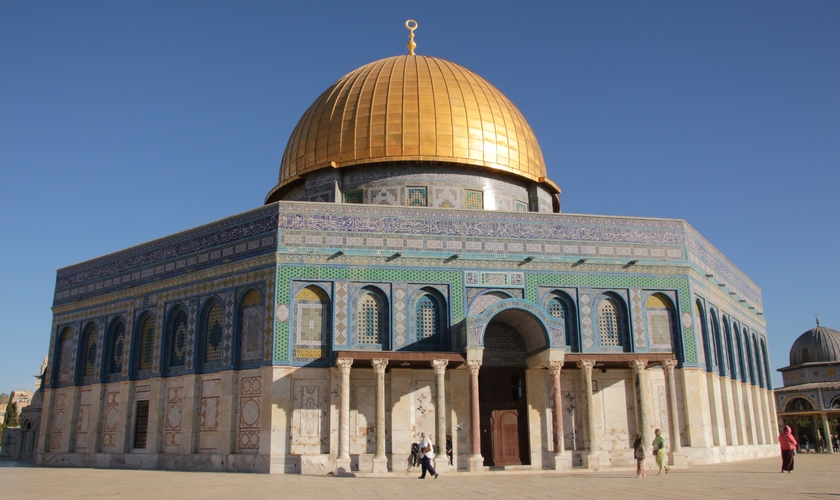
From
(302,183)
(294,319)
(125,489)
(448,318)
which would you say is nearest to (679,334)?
(448,318)

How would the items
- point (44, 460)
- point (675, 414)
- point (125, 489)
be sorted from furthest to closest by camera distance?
point (44, 460), point (675, 414), point (125, 489)

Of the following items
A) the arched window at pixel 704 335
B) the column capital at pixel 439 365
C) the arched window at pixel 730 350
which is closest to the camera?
the column capital at pixel 439 365

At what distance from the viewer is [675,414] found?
2034 centimetres

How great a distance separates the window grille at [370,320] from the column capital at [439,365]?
192 centimetres

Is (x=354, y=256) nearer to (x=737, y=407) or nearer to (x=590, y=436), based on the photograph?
(x=590, y=436)

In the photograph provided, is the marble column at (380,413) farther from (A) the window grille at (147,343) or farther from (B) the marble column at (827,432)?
(B) the marble column at (827,432)

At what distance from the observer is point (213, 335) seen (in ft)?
70.4

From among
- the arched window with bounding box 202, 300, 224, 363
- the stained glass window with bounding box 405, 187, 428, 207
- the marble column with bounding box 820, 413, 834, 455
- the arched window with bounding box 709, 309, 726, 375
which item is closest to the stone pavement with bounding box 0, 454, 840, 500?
the arched window with bounding box 202, 300, 224, 363

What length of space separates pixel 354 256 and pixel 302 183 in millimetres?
6334

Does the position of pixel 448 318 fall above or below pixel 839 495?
above

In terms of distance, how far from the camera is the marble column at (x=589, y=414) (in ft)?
63.3

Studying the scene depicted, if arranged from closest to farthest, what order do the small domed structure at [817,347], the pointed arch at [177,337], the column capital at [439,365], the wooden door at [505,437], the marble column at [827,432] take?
the column capital at [439,365], the wooden door at [505,437], the pointed arch at [177,337], the marble column at [827,432], the small domed structure at [817,347]

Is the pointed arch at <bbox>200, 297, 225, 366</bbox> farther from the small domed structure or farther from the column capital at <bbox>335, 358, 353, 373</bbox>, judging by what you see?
the small domed structure

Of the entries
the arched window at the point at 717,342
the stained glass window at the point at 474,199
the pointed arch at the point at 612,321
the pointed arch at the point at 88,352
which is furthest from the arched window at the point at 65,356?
the arched window at the point at 717,342
